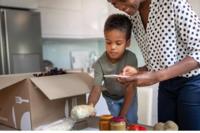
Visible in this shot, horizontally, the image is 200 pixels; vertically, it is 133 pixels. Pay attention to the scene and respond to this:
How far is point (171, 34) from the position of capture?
89cm

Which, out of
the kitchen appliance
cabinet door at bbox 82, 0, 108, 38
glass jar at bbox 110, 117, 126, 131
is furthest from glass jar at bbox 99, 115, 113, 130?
cabinet door at bbox 82, 0, 108, 38

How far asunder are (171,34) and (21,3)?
6.58ft

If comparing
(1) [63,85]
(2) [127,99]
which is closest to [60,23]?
(2) [127,99]

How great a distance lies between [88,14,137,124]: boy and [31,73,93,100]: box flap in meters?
0.05

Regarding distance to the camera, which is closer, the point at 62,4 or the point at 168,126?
the point at 168,126

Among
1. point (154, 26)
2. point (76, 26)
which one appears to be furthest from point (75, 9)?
point (154, 26)

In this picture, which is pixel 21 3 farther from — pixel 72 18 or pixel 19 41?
pixel 72 18

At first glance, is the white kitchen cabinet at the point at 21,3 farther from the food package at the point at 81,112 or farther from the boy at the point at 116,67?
the food package at the point at 81,112

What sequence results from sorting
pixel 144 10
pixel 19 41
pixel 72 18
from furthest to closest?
pixel 72 18
pixel 19 41
pixel 144 10

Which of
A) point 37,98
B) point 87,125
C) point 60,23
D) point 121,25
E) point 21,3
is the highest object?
point 21,3

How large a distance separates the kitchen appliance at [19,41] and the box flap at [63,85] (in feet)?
5.27

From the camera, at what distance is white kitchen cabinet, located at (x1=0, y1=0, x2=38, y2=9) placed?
2.50m

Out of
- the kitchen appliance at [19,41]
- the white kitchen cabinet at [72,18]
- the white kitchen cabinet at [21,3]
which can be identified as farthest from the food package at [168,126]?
the white kitchen cabinet at [72,18]

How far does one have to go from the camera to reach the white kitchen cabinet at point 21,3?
2.50 m
